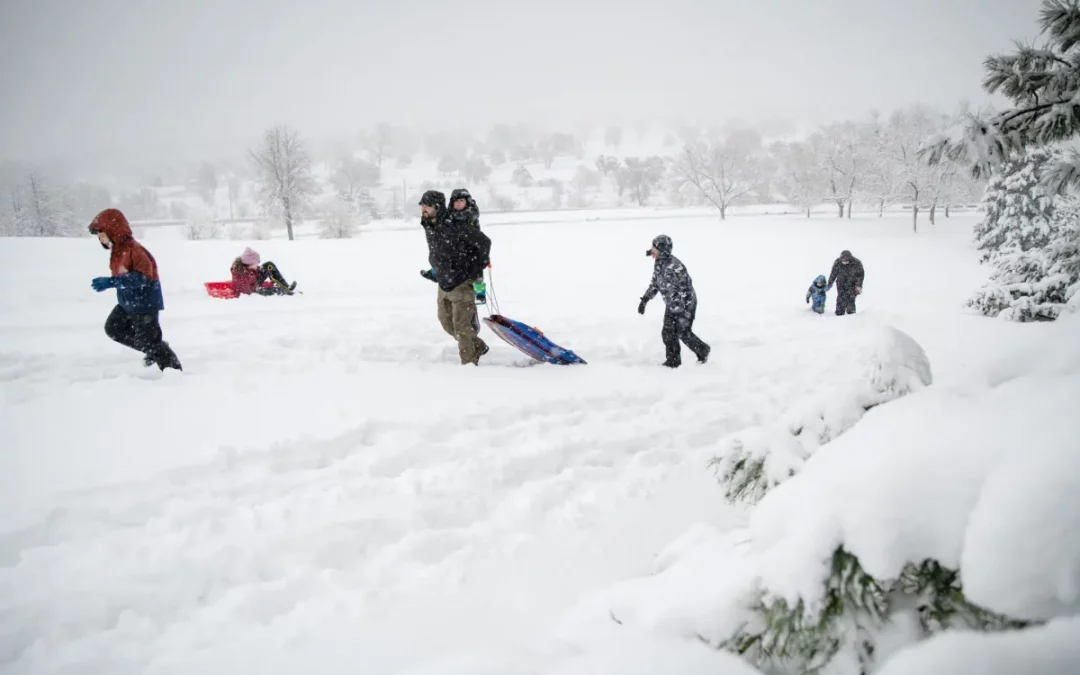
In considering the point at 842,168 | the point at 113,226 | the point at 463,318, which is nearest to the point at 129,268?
the point at 113,226

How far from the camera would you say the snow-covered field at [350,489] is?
2438 millimetres

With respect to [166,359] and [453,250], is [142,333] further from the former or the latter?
[453,250]

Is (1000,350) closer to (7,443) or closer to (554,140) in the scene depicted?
(7,443)

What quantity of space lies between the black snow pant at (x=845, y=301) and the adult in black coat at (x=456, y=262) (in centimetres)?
983

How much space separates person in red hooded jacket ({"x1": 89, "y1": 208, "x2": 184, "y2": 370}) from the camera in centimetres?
577

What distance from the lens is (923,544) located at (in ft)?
3.84

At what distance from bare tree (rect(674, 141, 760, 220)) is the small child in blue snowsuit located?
48150 mm

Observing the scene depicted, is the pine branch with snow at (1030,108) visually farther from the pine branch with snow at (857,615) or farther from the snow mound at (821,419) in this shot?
the pine branch with snow at (857,615)

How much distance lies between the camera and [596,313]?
12742mm

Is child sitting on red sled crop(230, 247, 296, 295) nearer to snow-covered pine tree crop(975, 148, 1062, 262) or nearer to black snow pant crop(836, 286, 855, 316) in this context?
black snow pant crop(836, 286, 855, 316)

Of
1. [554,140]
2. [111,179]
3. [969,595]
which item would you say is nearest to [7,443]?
[969,595]

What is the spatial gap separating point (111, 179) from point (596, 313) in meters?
170

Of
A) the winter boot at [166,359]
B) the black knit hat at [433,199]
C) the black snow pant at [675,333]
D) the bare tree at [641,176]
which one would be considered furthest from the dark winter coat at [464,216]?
the bare tree at [641,176]

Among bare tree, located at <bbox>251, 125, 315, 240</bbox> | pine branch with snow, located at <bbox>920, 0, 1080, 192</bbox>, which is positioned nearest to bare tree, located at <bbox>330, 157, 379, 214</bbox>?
bare tree, located at <bbox>251, 125, 315, 240</bbox>
